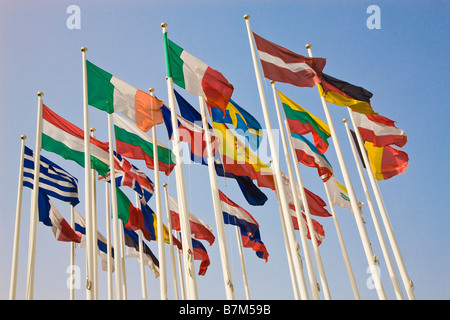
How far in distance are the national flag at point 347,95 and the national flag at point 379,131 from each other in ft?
5.85

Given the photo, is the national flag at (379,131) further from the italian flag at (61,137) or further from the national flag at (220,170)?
the italian flag at (61,137)

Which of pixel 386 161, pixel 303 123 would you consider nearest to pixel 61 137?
pixel 303 123

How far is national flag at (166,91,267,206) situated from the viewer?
54.5ft

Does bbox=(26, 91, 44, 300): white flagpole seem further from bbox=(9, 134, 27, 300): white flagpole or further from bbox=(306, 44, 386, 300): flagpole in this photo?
bbox=(306, 44, 386, 300): flagpole

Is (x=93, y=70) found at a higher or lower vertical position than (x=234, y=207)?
higher

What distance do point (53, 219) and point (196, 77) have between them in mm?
8444

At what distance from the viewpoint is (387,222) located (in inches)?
635

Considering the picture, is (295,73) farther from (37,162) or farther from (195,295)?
(37,162)

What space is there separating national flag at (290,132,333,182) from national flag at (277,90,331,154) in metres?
0.50

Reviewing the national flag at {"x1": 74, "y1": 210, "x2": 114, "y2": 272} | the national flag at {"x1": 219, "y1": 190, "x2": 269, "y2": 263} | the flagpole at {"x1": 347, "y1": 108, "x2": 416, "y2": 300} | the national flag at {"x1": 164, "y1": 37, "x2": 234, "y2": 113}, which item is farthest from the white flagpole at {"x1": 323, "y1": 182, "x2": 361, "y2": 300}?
the national flag at {"x1": 74, "y1": 210, "x2": 114, "y2": 272}

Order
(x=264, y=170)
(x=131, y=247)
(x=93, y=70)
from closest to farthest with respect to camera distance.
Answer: (x=93, y=70), (x=264, y=170), (x=131, y=247)

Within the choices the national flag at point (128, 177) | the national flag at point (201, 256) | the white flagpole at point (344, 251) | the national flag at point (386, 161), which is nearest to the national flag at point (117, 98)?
the national flag at point (128, 177)
